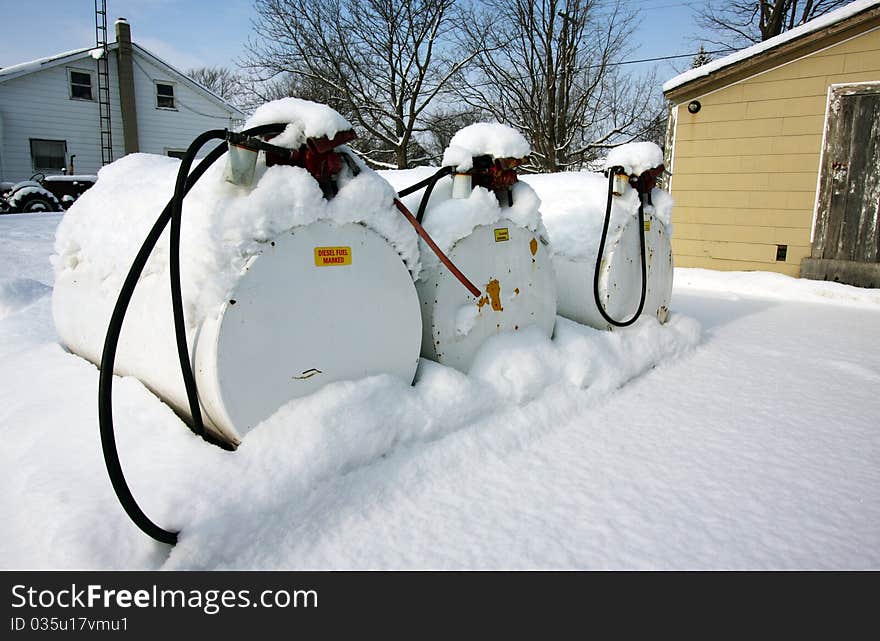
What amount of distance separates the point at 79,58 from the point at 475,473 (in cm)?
1903

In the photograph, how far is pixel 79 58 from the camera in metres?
16.0

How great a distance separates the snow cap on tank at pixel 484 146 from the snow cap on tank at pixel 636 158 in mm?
1130

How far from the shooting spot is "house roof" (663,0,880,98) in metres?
6.11

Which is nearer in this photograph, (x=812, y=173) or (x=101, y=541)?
(x=101, y=541)

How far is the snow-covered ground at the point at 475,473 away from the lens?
159cm

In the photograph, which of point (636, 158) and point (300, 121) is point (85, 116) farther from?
point (300, 121)

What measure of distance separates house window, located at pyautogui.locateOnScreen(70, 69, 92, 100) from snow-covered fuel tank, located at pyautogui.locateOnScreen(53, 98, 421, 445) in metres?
17.3

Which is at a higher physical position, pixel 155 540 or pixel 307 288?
pixel 307 288

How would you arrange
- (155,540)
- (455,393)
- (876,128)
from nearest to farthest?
(155,540) < (455,393) < (876,128)

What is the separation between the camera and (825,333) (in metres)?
4.37
